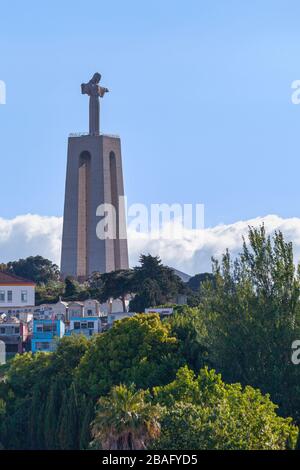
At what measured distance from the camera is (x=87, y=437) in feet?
160

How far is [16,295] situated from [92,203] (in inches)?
593

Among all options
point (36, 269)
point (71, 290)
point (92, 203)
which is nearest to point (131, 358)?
point (71, 290)

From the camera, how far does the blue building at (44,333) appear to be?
78438 millimetres

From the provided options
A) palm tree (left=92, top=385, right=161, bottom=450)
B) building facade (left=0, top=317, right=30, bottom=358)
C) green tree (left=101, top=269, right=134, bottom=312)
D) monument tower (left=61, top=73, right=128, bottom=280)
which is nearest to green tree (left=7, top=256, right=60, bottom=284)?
monument tower (left=61, top=73, right=128, bottom=280)

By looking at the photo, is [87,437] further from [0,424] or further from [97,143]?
[97,143]

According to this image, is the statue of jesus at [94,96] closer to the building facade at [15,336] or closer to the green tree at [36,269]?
the green tree at [36,269]

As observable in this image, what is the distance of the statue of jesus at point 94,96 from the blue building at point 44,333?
108 feet

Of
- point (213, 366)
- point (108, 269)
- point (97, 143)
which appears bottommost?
point (213, 366)

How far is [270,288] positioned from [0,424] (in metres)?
11.9

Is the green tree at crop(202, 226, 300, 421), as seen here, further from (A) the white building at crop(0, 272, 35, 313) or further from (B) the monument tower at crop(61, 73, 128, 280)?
(B) the monument tower at crop(61, 73, 128, 280)

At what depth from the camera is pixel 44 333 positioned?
3115 inches

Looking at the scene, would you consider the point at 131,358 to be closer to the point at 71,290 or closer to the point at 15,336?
the point at 15,336
